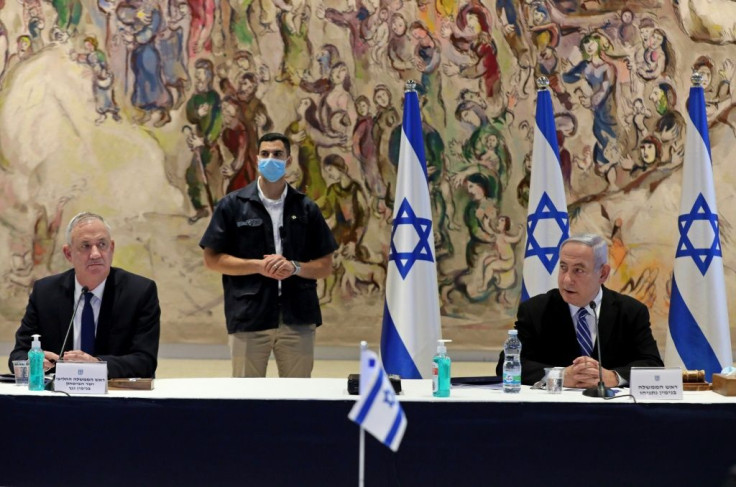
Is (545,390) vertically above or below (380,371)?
below

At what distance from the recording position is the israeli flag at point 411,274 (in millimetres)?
6125

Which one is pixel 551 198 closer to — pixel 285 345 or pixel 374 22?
pixel 285 345

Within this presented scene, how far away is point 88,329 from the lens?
13.7ft

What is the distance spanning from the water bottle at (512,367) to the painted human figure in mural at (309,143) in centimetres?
607

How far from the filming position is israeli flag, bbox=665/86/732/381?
614cm

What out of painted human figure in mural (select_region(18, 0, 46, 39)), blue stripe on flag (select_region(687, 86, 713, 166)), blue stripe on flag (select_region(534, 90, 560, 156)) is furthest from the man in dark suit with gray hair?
painted human figure in mural (select_region(18, 0, 46, 39))

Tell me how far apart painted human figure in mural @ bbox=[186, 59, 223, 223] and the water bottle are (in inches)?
253

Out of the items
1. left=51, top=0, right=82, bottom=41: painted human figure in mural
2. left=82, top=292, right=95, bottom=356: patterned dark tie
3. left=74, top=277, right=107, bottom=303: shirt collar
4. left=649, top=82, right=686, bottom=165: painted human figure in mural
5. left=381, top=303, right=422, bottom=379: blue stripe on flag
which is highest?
left=51, top=0, right=82, bottom=41: painted human figure in mural

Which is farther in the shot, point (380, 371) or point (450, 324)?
point (450, 324)

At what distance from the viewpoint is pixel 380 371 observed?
230 cm

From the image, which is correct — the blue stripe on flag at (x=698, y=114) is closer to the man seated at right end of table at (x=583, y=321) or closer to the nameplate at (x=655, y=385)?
the man seated at right end of table at (x=583, y=321)

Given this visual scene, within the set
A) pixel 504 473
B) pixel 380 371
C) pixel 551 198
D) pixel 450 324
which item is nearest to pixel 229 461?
pixel 504 473

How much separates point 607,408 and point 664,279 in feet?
21.8

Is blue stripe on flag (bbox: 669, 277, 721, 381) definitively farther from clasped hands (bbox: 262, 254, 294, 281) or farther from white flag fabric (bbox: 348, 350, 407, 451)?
white flag fabric (bbox: 348, 350, 407, 451)
